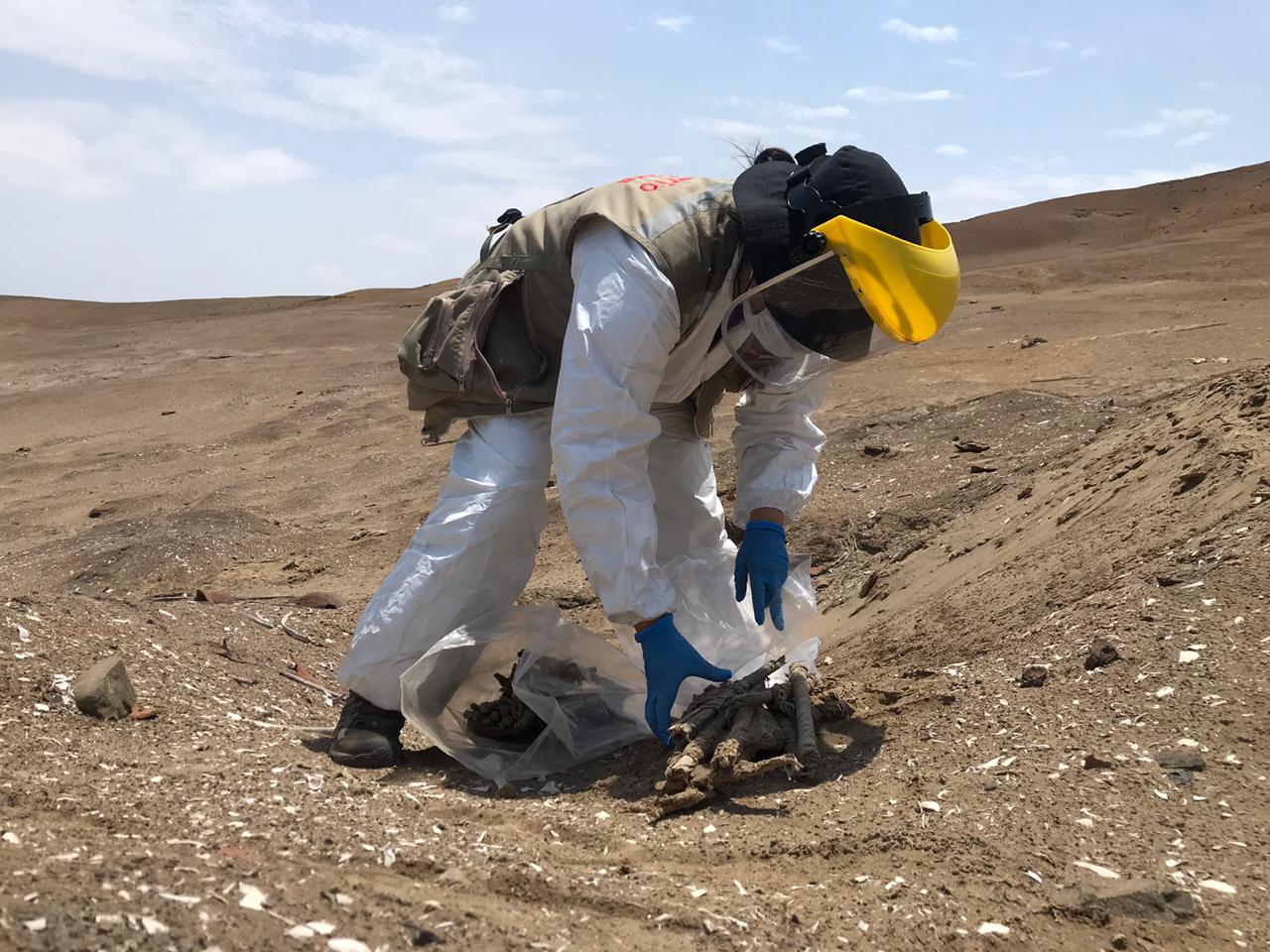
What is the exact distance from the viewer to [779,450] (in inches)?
120

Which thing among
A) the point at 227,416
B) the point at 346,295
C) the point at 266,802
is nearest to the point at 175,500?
the point at 227,416

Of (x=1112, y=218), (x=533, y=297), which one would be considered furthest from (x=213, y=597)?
(x=1112, y=218)

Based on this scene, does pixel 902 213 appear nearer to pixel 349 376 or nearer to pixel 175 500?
pixel 175 500

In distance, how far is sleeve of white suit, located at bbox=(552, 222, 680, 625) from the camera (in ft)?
8.04

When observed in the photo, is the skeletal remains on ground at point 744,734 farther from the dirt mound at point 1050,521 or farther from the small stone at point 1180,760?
the small stone at point 1180,760

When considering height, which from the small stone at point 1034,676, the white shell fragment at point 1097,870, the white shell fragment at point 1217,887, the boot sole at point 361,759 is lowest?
the boot sole at point 361,759

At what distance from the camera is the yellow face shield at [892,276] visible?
2367 mm

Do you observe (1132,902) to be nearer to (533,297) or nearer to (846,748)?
(846,748)

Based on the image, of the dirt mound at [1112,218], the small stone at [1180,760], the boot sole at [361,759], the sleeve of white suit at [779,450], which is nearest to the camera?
the small stone at [1180,760]

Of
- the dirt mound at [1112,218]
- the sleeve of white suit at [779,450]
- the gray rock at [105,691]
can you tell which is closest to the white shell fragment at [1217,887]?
the sleeve of white suit at [779,450]

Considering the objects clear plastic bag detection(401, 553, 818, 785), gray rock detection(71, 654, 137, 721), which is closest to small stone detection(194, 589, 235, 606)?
gray rock detection(71, 654, 137, 721)

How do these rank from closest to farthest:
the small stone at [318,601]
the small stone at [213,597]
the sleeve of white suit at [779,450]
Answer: the sleeve of white suit at [779,450], the small stone at [213,597], the small stone at [318,601]

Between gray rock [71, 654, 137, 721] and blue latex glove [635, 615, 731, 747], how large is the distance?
1254 millimetres

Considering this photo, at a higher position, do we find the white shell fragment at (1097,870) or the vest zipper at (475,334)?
the vest zipper at (475,334)
